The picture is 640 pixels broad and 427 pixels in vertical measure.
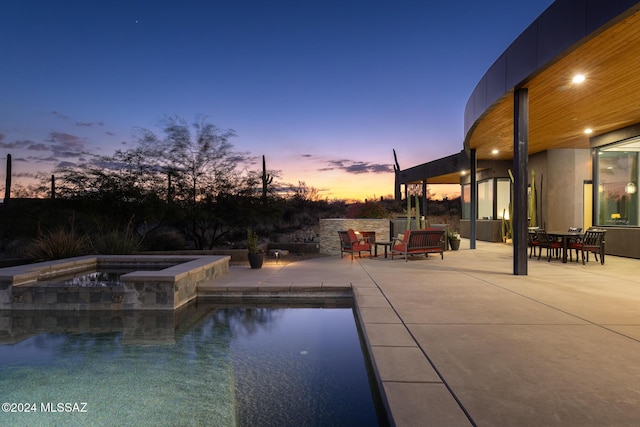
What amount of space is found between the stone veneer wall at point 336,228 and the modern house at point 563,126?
3.36 m

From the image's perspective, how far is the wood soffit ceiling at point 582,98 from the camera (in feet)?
16.8

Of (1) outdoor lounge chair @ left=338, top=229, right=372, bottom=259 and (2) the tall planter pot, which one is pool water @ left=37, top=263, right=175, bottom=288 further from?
(1) outdoor lounge chair @ left=338, top=229, right=372, bottom=259

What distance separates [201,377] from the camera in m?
3.19

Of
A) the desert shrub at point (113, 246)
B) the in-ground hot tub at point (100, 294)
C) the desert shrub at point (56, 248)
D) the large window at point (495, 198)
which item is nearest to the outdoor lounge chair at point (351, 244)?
the in-ground hot tub at point (100, 294)

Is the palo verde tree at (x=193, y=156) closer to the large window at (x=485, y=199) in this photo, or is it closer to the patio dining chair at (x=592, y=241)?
the large window at (x=485, y=199)

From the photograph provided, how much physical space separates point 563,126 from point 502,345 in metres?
9.07

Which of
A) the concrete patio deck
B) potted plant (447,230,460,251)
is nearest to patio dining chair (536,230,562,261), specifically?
the concrete patio deck

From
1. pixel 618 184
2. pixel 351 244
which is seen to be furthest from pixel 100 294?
pixel 618 184

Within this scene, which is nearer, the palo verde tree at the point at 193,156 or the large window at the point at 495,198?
the palo verde tree at the point at 193,156

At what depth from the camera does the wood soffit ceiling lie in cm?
512

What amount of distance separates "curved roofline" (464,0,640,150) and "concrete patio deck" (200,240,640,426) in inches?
130

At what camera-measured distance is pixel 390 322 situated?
376 centimetres

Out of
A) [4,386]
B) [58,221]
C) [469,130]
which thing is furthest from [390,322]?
[58,221]

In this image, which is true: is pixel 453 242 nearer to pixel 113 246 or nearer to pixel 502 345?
pixel 502 345
